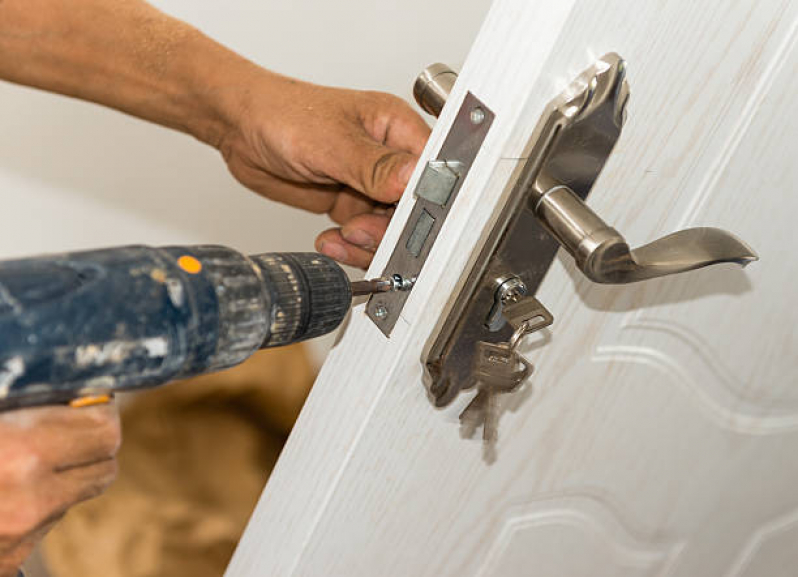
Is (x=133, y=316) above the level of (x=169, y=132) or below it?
above

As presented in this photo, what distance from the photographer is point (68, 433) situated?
1.24 ft

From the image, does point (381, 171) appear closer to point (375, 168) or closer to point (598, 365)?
point (375, 168)

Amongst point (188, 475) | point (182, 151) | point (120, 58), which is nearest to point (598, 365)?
point (120, 58)

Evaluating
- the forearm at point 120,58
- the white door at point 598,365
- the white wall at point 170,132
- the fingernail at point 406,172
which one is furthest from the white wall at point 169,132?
the white door at point 598,365

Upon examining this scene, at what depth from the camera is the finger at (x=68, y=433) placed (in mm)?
368

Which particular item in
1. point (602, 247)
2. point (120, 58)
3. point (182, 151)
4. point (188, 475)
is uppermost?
point (602, 247)

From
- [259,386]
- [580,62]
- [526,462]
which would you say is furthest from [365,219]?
[259,386]

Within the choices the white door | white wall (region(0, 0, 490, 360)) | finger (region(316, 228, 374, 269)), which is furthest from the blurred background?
the white door

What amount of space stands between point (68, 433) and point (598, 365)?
0.33 meters

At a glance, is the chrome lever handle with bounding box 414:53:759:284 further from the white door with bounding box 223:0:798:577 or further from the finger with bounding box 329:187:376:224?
the finger with bounding box 329:187:376:224

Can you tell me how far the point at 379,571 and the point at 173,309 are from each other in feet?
0.86

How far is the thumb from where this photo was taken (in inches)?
23.3

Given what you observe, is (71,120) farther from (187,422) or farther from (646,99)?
(646,99)

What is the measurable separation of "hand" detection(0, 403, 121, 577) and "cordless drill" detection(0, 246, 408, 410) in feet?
0.06
